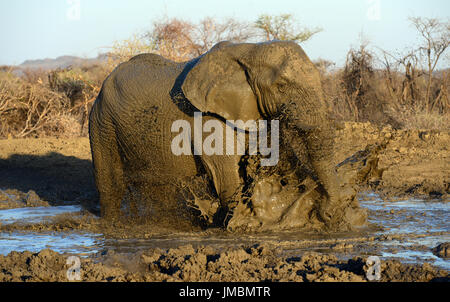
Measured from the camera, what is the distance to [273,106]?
5.98m

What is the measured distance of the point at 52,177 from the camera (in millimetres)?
11031

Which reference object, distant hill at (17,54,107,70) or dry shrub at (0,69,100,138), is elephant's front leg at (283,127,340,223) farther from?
distant hill at (17,54,107,70)

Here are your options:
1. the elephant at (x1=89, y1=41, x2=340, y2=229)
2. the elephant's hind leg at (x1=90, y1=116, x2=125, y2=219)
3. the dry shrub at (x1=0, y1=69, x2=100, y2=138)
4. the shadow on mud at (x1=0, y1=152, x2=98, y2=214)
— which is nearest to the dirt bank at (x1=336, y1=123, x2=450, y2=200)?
the elephant at (x1=89, y1=41, x2=340, y2=229)

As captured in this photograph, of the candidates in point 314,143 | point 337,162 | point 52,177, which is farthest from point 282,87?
point 52,177

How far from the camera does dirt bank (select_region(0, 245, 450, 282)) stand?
4461 mm

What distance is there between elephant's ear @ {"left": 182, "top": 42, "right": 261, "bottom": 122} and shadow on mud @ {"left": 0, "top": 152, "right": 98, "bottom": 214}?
3.27m

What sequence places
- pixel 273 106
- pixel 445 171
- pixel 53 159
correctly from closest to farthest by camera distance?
pixel 273 106, pixel 445 171, pixel 53 159

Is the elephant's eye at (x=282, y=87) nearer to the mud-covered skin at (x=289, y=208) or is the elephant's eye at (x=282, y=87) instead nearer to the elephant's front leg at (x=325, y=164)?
the elephant's front leg at (x=325, y=164)

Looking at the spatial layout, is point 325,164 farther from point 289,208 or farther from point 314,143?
point 289,208

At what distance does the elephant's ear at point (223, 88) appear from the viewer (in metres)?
6.10

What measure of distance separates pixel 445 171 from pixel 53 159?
6.71 metres
